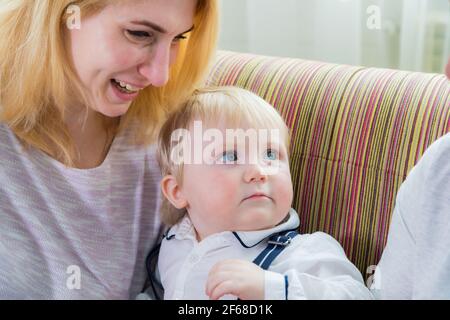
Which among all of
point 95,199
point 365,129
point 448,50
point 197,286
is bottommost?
point 197,286

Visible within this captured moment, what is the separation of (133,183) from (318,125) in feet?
1.23

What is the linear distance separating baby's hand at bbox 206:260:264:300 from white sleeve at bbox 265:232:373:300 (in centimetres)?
2

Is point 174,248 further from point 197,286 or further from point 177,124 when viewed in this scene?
point 177,124

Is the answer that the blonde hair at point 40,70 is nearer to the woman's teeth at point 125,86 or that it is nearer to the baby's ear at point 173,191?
the woman's teeth at point 125,86

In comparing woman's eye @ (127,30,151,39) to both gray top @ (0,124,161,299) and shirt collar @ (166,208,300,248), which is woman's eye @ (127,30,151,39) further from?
shirt collar @ (166,208,300,248)

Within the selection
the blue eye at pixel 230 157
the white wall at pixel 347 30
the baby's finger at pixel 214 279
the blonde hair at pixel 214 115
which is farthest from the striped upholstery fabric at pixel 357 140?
the white wall at pixel 347 30

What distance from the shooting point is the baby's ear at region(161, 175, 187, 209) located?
3.84 feet

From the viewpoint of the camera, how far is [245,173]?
107cm

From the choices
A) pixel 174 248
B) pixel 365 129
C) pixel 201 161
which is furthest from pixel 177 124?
pixel 365 129

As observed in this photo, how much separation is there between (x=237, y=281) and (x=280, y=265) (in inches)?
4.6

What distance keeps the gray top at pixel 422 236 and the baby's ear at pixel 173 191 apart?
37 cm
